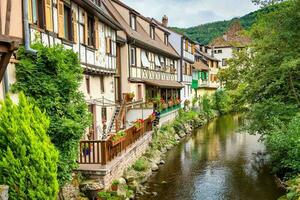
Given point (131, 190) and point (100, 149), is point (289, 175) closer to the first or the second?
point (131, 190)

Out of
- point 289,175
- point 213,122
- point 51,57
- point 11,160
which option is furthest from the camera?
point 213,122

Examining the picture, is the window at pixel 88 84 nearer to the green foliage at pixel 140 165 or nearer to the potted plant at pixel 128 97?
the green foliage at pixel 140 165

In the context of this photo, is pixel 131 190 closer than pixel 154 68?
Yes

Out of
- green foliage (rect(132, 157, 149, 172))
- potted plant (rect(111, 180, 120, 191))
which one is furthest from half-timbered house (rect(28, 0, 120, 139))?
potted plant (rect(111, 180, 120, 191))

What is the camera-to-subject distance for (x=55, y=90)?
9672 millimetres

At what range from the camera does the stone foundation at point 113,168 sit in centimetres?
1233

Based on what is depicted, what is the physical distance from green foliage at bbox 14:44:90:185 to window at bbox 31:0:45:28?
1.83m

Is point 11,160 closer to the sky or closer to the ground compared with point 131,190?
closer to the sky

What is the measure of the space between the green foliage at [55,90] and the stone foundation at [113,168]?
96.3 inches

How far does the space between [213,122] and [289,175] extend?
83.0ft

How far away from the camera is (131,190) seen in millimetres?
14086

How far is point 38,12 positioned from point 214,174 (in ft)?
40.7

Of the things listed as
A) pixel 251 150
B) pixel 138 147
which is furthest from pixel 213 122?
pixel 138 147

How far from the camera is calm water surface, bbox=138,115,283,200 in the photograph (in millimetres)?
14820
